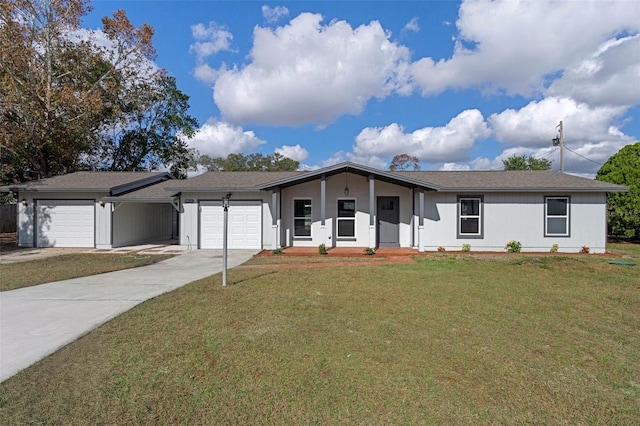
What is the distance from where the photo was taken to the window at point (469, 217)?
46.2 ft

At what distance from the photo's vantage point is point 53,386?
329cm

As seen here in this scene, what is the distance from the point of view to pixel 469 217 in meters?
14.1

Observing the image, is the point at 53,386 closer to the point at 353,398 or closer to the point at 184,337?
the point at 184,337

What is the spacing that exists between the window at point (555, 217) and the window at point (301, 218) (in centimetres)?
930

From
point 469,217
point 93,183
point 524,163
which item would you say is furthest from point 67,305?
point 524,163

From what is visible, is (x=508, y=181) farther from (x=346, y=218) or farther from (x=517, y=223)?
(x=346, y=218)

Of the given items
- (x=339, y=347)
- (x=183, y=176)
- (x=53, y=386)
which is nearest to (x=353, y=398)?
(x=339, y=347)

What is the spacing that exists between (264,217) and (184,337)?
408 inches

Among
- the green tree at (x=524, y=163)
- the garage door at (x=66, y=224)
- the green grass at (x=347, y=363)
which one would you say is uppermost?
the green tree at (x=524, y=163)

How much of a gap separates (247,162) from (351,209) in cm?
4820

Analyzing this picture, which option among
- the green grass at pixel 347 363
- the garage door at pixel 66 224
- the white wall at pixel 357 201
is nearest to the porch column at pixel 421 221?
the white wall at pixel 357 201

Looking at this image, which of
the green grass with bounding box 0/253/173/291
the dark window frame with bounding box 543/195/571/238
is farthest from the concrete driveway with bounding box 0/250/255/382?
the dark window frame with bounding box 543/195/571/238

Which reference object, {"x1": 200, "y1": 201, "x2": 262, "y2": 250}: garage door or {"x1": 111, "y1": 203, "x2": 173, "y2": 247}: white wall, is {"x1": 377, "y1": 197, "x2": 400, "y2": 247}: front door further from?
{"x1": 111, "y1": 203, "x2": 173, "y2": 247}: white wall

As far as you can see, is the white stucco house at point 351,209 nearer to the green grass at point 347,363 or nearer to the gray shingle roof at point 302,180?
the gray shingle roof at point 302,180
